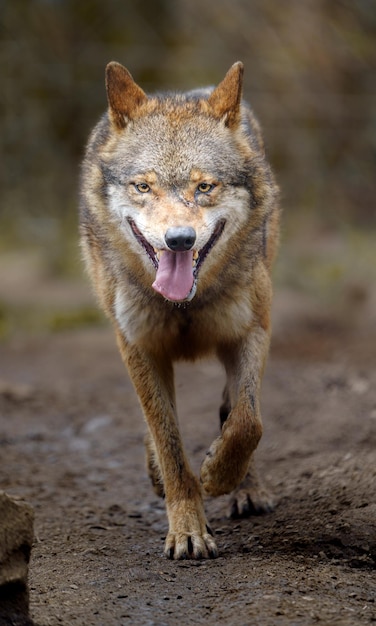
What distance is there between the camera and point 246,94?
49.0 feet

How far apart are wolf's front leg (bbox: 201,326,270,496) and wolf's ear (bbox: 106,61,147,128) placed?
4.68 feet

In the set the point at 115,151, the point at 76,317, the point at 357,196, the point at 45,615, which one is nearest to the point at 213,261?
the point at 115,151

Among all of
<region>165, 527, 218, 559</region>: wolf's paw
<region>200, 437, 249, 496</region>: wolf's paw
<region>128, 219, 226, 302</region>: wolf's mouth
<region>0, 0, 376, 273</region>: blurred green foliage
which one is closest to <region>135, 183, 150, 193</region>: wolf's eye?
<region>128, 219, 226, 302</region>: wolf's mouth

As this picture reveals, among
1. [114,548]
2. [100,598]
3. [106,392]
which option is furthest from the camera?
[106,392]

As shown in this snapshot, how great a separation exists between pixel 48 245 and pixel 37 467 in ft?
23.0

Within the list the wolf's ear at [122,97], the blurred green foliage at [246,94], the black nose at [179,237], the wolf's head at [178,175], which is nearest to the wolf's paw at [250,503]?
the wolf's head at [178,175]

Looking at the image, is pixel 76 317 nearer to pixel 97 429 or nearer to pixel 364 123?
pixel 97 429

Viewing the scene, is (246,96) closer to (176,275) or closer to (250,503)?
(250,503)

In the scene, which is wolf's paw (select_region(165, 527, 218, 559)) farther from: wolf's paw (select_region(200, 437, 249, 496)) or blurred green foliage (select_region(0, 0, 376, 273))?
blurred green foliage (select_region(0, 0, 376, 273))

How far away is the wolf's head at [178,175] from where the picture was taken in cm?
432

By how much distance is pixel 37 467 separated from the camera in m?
6.60

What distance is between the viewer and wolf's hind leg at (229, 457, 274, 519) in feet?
17.7

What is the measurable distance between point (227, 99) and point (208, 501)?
98.0 inches

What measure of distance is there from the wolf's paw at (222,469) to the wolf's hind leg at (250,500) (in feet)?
2.37
